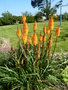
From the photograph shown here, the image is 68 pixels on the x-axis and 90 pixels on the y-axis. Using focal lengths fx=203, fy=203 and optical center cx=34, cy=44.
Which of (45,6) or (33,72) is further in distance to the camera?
(45,6)

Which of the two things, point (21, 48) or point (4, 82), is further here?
point (21, 48)

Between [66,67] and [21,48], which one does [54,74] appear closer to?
[66,67]

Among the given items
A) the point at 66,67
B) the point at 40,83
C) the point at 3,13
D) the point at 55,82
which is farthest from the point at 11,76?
the point at 3,13

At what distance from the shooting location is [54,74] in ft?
12.4

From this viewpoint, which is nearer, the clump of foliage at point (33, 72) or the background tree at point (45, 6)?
the clump of foliage at point (33, 72)

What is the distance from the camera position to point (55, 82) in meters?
3.63

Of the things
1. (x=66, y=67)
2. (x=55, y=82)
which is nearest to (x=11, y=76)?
(x=55, y=82)

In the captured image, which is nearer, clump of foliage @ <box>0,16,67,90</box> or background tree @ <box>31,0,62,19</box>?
clump of foliage @ <box>0,16,67,90</box>

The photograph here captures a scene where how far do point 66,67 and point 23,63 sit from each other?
85 centimetres

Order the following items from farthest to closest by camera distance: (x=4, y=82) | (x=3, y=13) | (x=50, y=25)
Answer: (x=3, y=13) → (x=4, y=82) → (x=50, y=25)

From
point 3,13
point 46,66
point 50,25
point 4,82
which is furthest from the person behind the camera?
point 3,13

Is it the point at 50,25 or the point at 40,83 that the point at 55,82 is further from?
the point at 50,25

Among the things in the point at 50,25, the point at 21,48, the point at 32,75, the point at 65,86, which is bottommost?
the point at 65,86

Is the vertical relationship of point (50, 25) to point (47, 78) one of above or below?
above
